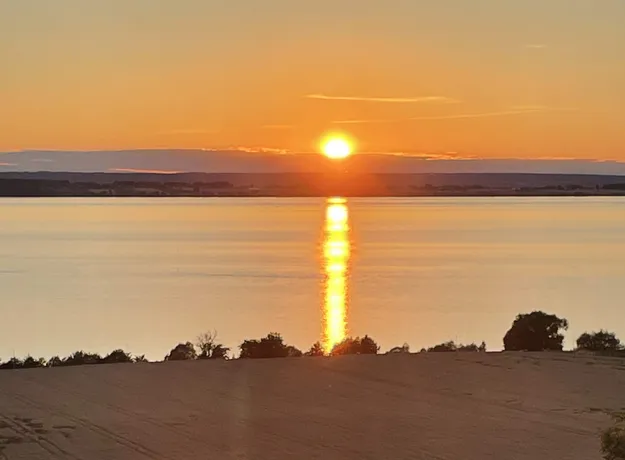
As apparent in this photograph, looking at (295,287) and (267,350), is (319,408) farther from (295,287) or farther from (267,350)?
(295,287)

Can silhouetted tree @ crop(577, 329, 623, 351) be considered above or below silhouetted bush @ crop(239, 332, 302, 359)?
above

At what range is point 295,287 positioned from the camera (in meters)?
50.9

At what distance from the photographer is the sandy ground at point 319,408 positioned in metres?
10.9

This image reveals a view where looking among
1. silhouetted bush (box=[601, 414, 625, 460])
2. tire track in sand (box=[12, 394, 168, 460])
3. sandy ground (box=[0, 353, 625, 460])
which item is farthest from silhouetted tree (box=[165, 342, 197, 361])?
silhouetted bush (box=[601, 414, 625, 460])

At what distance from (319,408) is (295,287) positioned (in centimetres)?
3752

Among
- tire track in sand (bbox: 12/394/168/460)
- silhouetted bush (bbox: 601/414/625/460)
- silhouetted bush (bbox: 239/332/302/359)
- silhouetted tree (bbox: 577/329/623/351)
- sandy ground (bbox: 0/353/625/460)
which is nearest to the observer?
silhouetted bush (bbox: 601/414/625/460)

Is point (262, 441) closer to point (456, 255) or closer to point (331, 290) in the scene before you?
point (331, 290)

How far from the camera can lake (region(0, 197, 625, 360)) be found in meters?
36.6

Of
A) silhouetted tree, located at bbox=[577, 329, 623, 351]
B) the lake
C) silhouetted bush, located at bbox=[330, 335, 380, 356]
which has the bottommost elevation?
silhouetted bush, located at bbox=[330, 335, 380, 356]

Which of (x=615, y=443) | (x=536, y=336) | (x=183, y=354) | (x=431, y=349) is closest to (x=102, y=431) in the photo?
(x=615, y=443)

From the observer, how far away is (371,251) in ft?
254

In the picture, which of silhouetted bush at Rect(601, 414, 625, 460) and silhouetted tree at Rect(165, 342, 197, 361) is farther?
silhouetted tree at Rect(165, 342, 197, 361)

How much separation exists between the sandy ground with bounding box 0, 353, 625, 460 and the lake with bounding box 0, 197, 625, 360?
1337 cm

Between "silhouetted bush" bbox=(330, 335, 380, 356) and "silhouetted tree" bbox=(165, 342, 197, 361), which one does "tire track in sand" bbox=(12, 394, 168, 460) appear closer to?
"silhouetted tree" bbox=(165, 342, 197, 361)
